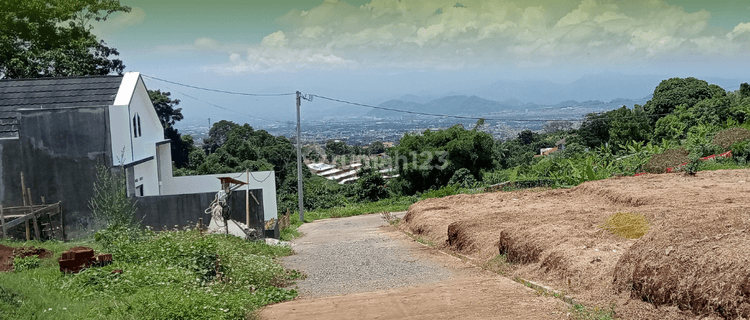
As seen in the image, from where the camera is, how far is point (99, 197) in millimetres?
17000

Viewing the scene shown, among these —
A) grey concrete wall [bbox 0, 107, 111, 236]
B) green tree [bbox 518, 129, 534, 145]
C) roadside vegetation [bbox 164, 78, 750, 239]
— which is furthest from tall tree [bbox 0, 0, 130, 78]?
green tree [bbox 518, 129, 534, 145]

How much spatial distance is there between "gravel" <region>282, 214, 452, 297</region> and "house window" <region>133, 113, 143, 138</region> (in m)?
7.37

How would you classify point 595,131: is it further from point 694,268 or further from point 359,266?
A: point 694,268

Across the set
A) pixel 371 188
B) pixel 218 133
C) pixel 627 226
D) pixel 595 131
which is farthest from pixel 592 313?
pixel 218 133

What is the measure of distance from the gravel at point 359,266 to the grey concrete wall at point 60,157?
6.31 m

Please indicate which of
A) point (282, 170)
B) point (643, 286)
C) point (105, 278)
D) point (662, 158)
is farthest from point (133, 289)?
point (282, 170)

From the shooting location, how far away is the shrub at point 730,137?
987 inches

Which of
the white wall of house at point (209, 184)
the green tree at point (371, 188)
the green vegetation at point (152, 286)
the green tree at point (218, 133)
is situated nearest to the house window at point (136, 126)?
the white wall of house at point (209, 184)

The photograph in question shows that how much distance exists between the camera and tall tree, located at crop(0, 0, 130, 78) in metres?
33.2

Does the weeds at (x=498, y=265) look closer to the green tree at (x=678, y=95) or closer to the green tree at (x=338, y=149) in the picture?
the green tree at (x=678, y=95)

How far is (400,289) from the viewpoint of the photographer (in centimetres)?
922

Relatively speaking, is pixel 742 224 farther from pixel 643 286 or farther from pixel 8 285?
pixel 8 285

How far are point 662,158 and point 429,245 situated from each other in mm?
15988

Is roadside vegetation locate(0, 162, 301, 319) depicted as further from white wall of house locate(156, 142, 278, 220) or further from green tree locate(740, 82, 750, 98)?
green tree locate(740, 82, 750, 98)
